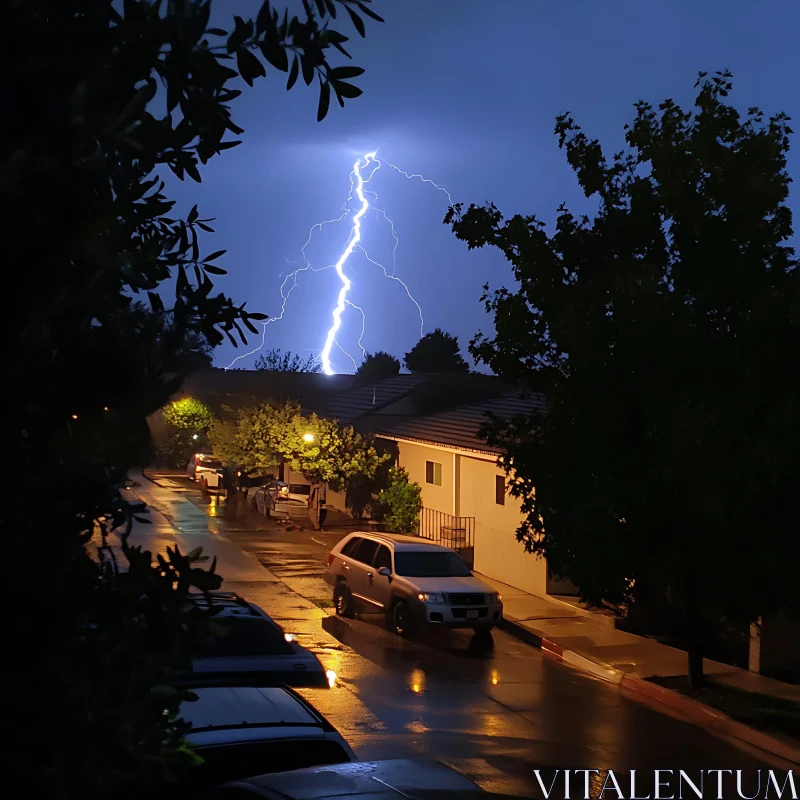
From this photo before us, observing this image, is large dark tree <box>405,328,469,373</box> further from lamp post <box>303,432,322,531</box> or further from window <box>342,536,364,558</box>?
window <box>342,536,364,558</box>

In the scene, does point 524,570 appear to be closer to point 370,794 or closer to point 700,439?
point 700,439

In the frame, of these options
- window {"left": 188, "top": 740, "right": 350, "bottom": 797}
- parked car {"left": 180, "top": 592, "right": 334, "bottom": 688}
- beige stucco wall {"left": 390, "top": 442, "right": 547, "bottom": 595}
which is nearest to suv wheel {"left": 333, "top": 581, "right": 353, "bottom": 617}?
beige stucco wall {"left": 390, "top": 442, "right": 547, "bottom": 595}

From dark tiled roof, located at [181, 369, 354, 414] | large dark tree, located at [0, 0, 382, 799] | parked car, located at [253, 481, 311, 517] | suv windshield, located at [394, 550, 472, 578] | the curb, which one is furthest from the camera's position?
dark tiled roof, located at [181, 369, 354, 414]

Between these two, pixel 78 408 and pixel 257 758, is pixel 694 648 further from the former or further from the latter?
pixel 78 408

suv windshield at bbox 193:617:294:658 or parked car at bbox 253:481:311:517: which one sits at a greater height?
parked car at bbox 253:481:311:517

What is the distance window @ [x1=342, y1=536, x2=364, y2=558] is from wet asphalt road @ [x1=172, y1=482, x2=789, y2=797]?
54.1 inches

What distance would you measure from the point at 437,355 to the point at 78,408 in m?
98.5

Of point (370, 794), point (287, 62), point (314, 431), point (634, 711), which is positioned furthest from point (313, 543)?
point (287, 62)

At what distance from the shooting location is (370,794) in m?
4.89

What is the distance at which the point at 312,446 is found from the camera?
108 feet

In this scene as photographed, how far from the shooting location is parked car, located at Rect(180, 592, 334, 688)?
11.0m

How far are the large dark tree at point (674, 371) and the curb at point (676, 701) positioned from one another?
2.24 ft

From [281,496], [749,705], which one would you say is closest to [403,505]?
[281,496]

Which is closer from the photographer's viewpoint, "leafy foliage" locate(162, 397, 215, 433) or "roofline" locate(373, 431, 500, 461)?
"roofline" locate(373, 431, 500, 461)
